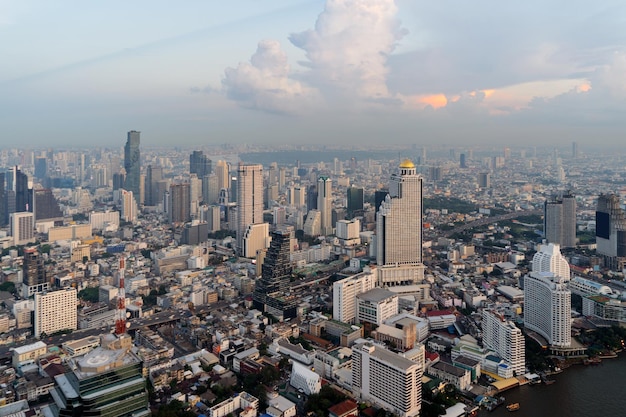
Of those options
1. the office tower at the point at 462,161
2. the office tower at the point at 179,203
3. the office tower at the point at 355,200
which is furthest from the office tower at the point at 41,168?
the office tower at the point at 462,161

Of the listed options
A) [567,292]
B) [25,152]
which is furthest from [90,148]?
[567,292]

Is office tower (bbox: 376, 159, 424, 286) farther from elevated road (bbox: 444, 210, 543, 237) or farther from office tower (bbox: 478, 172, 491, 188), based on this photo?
office tower (bbox: 478, 172, 491, 188)

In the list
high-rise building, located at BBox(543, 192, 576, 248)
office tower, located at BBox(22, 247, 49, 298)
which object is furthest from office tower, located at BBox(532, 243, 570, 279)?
office tower, located at BBox(22, 247, 49, 298)

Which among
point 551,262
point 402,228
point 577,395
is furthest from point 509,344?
point 402,228

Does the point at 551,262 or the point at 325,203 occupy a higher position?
the point at 325,203

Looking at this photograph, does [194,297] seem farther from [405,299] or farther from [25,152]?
[25,152]

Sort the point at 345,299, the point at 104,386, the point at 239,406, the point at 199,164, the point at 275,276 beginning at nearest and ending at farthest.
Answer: the point at 104,386 → the point at 239,406 → the point at 345,299 → the point at 275,276 → the point at 199,164

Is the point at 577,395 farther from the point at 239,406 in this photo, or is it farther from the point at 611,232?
the point at 611,232
